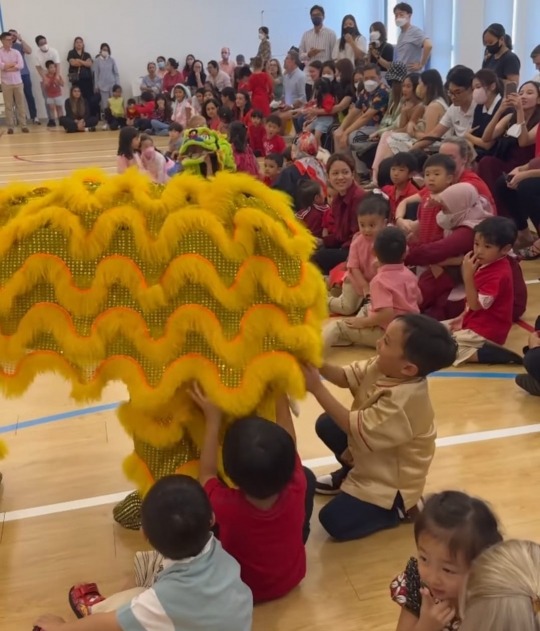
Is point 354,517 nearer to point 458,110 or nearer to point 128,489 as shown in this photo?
point 128,489

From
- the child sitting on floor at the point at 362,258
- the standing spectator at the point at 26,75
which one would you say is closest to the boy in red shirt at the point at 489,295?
the child sitting on floor at the point at 362,258

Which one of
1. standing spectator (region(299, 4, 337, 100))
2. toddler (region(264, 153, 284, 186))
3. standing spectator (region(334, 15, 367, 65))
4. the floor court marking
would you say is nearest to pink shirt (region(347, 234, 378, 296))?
the floor court marking

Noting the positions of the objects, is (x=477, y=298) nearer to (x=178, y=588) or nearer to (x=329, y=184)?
(x=329, y=184)

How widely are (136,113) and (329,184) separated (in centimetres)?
821

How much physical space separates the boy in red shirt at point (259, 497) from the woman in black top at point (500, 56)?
4.57 meters

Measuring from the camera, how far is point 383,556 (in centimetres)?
197

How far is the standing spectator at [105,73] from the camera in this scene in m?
12.0

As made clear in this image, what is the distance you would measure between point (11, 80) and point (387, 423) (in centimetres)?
1089

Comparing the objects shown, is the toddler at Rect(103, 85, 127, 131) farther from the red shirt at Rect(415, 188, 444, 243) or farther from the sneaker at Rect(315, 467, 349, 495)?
the sneaker at Rect(315, 467, 349, 495)

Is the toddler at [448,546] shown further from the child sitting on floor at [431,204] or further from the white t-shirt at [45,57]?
the white t-shirt at [45,57]

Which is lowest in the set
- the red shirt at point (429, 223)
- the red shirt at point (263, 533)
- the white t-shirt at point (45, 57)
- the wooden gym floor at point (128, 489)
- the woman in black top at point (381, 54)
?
the wooden gym floor at point (128, 489)

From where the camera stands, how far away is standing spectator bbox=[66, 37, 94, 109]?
11.9 metres

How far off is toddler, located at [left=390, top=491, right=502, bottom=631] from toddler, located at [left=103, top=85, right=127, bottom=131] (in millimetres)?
11299

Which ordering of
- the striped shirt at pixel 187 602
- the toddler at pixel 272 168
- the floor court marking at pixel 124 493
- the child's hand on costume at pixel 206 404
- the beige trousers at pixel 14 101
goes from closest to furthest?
the striped shirt at pixel 187 602 < the child's hand on costume at pixel 206 404 < the floor court marking at pixel 124 493 < the toddler at pixel 272 168 < the beige trousers at pixel 14 101
